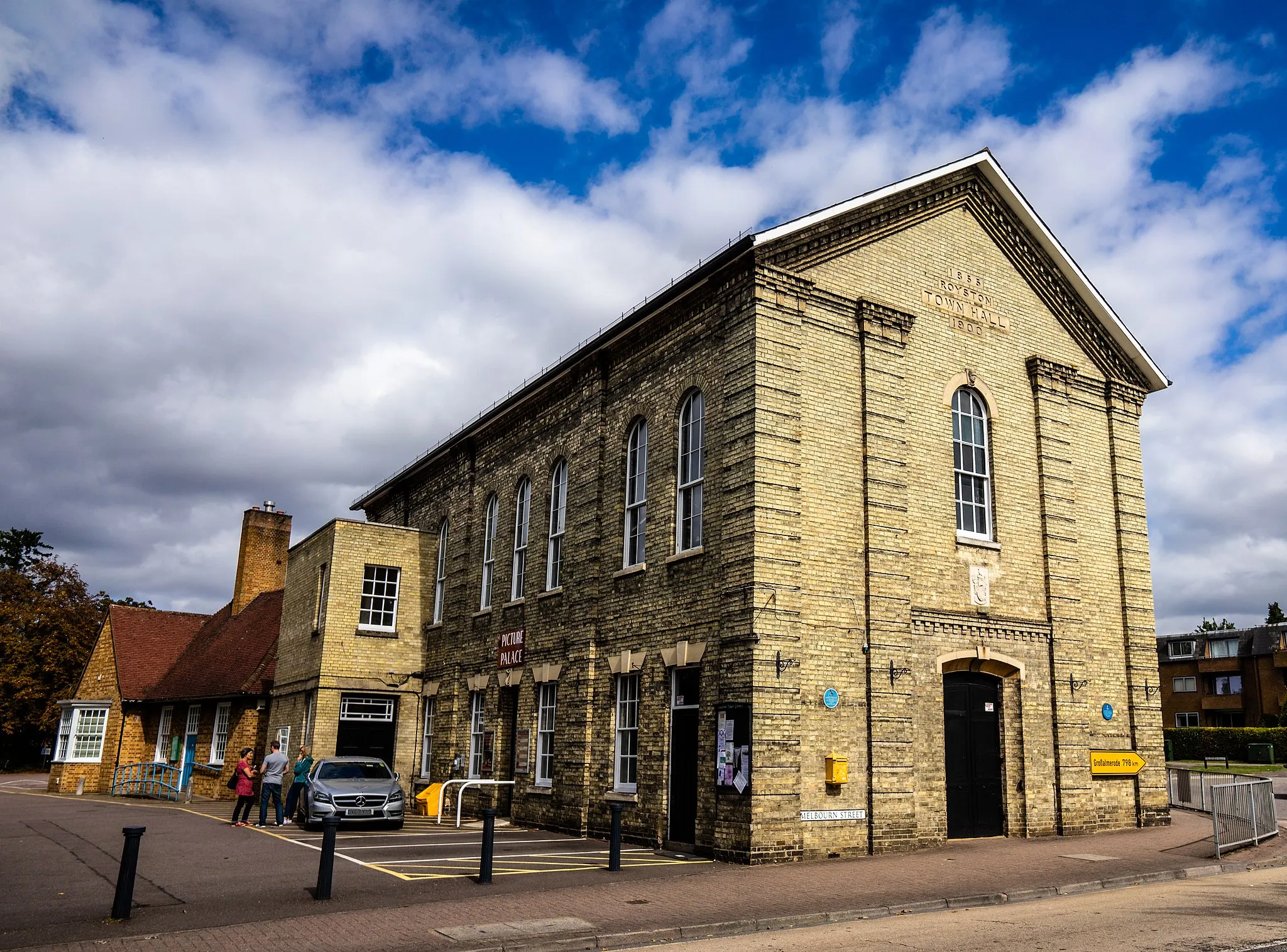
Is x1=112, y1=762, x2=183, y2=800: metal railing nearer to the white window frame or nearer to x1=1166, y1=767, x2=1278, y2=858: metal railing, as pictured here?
the white window frame

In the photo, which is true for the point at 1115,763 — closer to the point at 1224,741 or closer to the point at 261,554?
the point at 261,554

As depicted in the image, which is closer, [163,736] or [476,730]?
[476,730]

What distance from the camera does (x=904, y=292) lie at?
18.1m

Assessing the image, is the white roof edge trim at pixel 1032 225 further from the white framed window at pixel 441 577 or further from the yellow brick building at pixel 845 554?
the white framed window at pixel 441 577

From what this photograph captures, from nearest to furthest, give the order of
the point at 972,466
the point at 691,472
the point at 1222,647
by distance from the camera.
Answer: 1. the point at 691,472
2. the point at 972,466
3. the point at 1222,647

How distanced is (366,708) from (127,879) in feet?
52.5

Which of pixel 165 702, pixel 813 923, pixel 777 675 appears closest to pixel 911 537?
pixel 777 675

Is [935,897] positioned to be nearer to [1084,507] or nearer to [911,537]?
[911,537]

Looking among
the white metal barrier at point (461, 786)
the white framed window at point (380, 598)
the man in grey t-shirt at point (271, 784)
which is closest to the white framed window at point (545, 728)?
the white metal barrier at point (461, 786)

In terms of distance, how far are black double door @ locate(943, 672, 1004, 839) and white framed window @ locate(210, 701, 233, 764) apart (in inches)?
897

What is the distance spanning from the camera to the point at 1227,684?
198 feet

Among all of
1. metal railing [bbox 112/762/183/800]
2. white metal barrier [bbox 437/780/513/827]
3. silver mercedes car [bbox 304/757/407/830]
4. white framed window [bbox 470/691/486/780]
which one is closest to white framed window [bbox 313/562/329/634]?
white framed window [bbox 470/691/486/780]

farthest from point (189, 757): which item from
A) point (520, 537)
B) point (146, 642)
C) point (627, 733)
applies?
point (627, 733)

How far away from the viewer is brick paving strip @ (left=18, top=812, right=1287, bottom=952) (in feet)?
30.6
